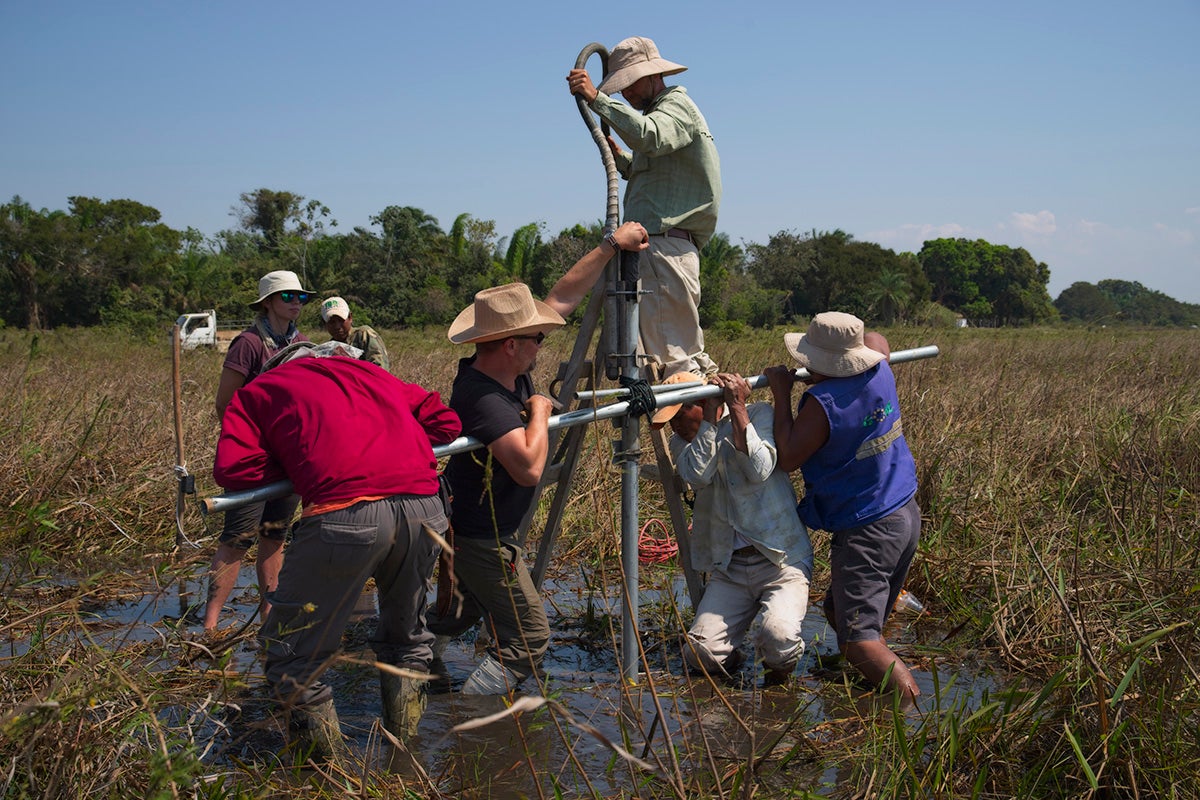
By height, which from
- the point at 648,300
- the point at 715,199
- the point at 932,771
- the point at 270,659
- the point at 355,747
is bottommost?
the point at 355,747

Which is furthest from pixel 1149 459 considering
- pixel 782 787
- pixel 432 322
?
pixel 432 322

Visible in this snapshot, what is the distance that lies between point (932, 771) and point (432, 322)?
120ft

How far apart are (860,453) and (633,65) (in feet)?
6.35

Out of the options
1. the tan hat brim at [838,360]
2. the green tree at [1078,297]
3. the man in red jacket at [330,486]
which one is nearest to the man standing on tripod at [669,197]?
the tan hat brim at [838,360]

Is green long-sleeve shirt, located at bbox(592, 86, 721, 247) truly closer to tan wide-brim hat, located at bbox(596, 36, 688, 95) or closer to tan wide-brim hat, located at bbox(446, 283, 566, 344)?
tan wide-brim hat, located at bbox(596, 36, 688, 95)

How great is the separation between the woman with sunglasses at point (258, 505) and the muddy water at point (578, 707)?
31cm

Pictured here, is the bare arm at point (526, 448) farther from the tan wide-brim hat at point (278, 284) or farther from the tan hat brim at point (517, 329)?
the tan wide-brim hat at point (278, 284)

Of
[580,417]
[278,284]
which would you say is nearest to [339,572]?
[580,417]

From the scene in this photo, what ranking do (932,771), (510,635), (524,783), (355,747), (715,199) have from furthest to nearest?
(715,199) < (510,635) < (355,747) < (524,783) < (932,771)

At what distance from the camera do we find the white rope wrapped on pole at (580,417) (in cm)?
280

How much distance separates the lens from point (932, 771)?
9.35 feet

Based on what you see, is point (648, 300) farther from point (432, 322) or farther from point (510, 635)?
point (432, 322)

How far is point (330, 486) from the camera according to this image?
9.87 feet

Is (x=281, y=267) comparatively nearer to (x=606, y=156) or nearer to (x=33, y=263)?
(x=33, y=263)
